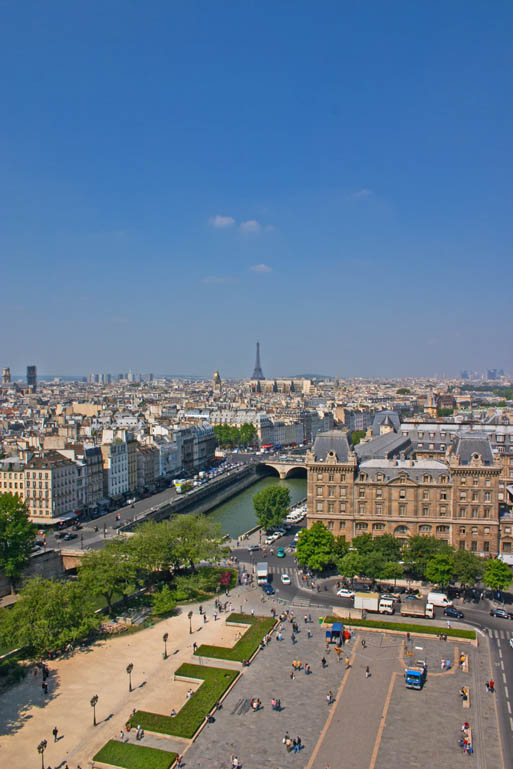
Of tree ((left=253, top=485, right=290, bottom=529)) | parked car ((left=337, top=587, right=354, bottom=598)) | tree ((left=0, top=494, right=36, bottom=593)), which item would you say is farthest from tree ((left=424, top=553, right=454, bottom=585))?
tree ((left=0, top=494, right=36, bottom=593))

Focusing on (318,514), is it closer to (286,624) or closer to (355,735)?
(286,624)

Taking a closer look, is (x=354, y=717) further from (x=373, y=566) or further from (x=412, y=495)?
(x=412, y=495)

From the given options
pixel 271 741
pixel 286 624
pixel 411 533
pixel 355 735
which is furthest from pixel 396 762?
pixel 411 533

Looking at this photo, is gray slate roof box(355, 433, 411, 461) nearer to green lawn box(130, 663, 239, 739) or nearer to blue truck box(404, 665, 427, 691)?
blue truck box(404, 665, 427, 691)

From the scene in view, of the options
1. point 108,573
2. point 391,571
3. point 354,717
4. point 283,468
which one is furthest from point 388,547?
point 283,468

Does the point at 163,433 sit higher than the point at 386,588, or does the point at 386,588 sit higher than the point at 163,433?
the point at 163,433

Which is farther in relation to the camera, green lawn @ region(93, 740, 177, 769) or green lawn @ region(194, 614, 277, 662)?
green lawn @ region(194, 614, 277, 662)
